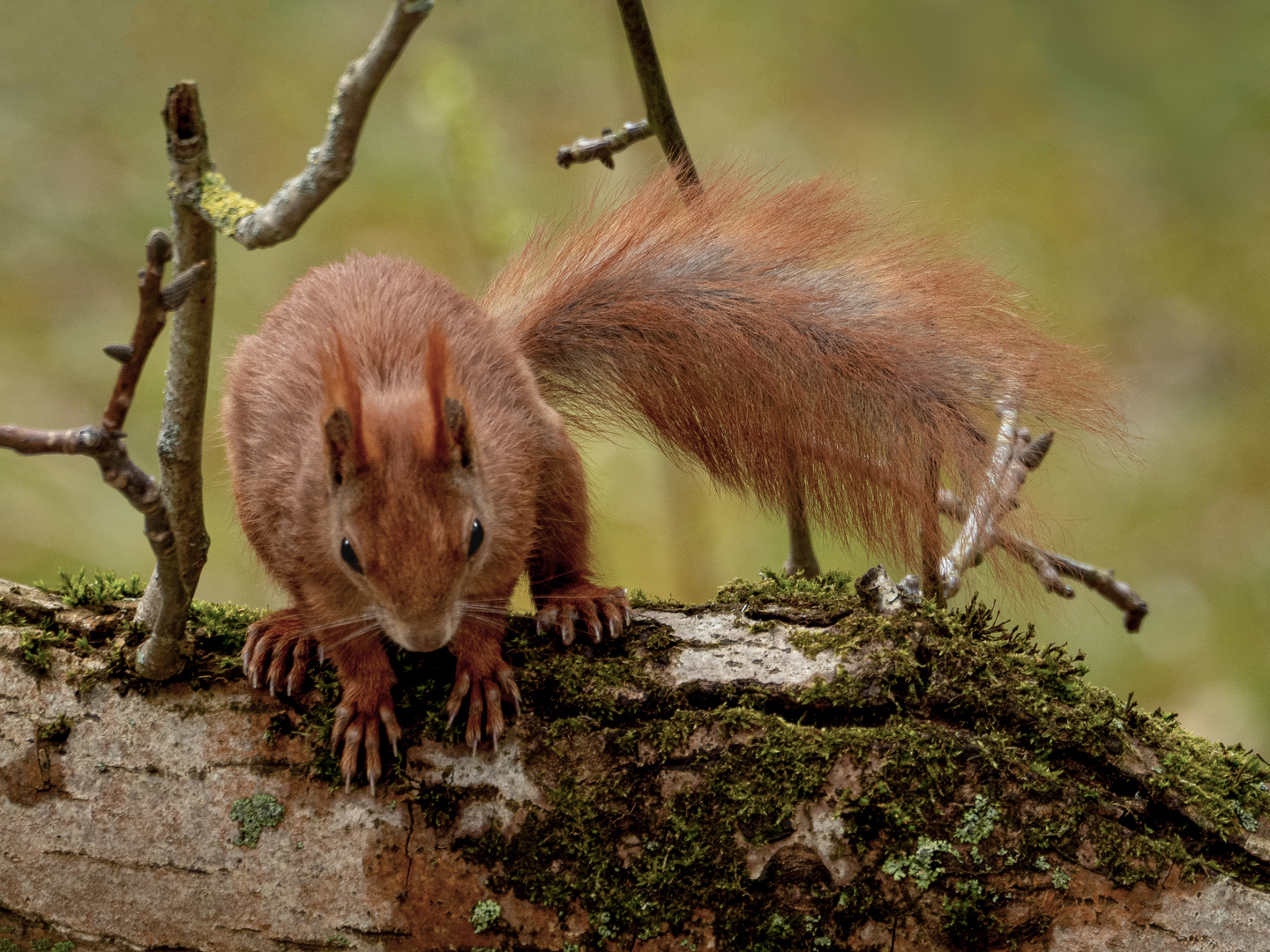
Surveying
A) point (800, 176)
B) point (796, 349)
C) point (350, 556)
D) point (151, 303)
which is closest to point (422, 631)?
point (350, 556)

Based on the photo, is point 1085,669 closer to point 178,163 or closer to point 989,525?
point 989,525

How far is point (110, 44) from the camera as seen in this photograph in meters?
4.77

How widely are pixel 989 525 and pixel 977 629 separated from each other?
0.59 ft

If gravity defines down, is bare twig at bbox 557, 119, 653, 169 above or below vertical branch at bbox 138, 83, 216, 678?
above

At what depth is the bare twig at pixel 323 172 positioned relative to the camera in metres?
1.25

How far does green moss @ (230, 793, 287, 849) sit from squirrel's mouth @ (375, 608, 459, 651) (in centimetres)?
32

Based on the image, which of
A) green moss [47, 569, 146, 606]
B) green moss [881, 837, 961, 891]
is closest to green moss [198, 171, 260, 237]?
green moss [47, 569, 146, 606]

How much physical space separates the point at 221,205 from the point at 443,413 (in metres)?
0.52

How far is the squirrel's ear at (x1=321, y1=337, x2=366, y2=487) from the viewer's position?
177 cm

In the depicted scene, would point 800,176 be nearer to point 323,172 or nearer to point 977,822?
point 977,822

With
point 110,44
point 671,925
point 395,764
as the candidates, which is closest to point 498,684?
point 395,764

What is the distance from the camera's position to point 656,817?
1.78m

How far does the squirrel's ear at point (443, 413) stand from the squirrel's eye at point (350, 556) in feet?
0.64

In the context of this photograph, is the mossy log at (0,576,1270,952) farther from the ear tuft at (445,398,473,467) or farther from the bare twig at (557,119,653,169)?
the bare twig at (557,119,653,169)
